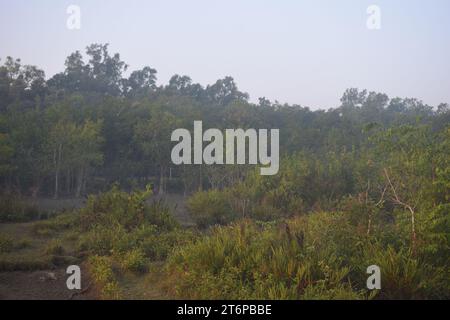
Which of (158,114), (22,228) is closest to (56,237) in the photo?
(22,228)

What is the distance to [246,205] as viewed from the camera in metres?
15.6

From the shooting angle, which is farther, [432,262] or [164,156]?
[164,156]

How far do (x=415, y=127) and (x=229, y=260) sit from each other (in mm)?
5453

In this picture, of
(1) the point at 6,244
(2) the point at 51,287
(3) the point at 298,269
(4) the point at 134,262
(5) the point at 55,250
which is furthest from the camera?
(1) the point at 6,244

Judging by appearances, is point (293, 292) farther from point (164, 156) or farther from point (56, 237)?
point (164, 156)

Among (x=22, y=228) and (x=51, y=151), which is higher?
(x=51, y=151)

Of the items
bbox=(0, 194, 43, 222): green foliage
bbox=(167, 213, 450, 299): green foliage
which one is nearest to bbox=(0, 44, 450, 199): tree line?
bbox=(167, 213, 450, 299): green foliage

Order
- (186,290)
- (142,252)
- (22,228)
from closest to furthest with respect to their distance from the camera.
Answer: (186,290) < (142,252) < (22,228)

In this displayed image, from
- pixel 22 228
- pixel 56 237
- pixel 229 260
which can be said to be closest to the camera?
pixel 229 260

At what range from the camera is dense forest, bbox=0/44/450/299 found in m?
7.07

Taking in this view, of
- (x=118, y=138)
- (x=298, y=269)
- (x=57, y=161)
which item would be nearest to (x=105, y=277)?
(x=298, y=269)

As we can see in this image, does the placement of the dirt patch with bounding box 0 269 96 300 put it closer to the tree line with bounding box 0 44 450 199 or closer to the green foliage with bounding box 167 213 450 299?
the green foliage with bounding box 167 213 450 299

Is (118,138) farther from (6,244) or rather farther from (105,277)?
(105,277)

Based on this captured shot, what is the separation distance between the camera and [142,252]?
9.72 meters
